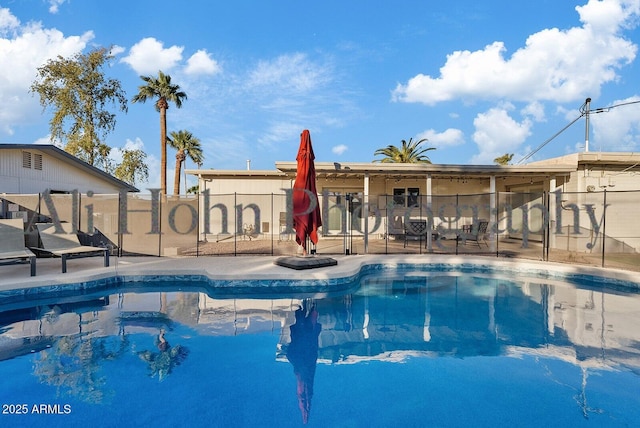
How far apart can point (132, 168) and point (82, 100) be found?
4.93 m

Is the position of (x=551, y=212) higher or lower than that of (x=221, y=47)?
lower

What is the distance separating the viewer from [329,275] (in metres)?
7.17

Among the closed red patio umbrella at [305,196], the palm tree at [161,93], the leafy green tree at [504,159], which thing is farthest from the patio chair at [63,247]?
the leafy green tree at [504,159]

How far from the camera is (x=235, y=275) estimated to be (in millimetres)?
7090

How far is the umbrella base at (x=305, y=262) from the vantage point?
7.65m

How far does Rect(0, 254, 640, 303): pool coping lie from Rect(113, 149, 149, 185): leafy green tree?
1746 centimetres

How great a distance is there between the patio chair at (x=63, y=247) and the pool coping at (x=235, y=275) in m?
0.33

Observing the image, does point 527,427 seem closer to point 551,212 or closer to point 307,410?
point 307,410

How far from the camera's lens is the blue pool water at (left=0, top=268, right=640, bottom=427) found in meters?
3.08

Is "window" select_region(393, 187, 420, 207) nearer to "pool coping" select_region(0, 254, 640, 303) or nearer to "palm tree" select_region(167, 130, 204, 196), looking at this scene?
"pool coping" select_region(0, 254, 640, 303)

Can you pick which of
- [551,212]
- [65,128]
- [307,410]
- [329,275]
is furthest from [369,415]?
[65,128]

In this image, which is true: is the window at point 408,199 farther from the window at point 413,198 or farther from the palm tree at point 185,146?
the palm tree at point 185,146

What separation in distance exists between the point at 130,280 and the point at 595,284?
954 cm

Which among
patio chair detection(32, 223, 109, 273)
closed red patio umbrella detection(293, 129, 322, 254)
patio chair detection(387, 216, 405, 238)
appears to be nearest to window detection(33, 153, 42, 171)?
patio chair detection(32, 223, 109, 273)
